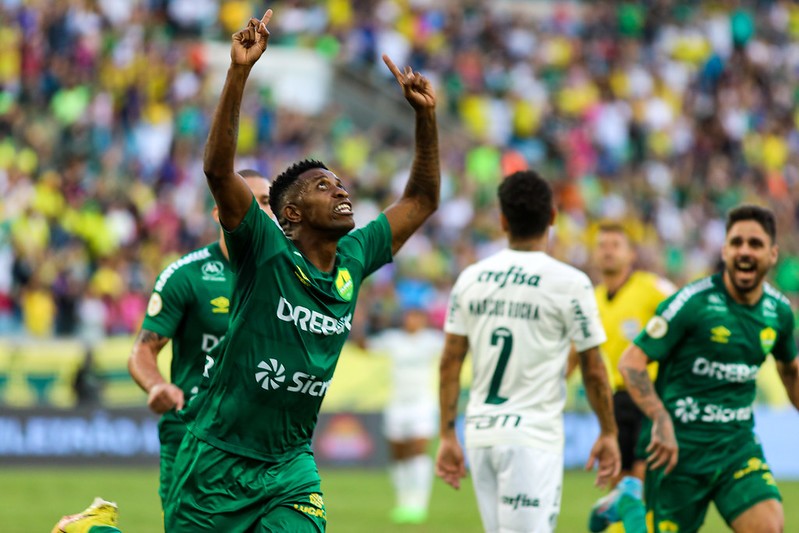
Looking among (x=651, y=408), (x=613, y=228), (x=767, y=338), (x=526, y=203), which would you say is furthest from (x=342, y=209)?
(x=613, y=228)

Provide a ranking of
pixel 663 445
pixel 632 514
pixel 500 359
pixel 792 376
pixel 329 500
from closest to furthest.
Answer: pixel 500 359 < pixel 663 445 < pixel 792 376 < pixel 632 514 < pixel 329 500

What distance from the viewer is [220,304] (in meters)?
8.76

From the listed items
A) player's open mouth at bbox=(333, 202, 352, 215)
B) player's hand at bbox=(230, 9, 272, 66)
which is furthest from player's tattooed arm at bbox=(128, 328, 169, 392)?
player's hand at bbox=(230, 9, 272, 66)

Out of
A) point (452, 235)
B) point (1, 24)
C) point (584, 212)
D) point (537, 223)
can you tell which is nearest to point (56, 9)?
point (1, 24)

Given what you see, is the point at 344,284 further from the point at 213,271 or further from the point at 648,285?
the point at 648,285

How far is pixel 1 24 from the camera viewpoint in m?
26.2

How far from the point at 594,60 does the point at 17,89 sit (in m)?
13.7

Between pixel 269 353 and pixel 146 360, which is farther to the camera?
pixel 146 360

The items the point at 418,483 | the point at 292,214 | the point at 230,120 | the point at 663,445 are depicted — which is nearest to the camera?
the point at 230,120

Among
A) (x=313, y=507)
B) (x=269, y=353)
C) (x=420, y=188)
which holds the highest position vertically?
(x=420, y=188)

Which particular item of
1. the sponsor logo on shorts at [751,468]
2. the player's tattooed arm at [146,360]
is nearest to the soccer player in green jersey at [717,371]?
the sponsor logo on shorts at [751,468]

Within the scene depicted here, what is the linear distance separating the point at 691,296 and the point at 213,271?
9.78 ft

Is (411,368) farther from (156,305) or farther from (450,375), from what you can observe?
(156,305)

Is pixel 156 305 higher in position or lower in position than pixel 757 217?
lower
